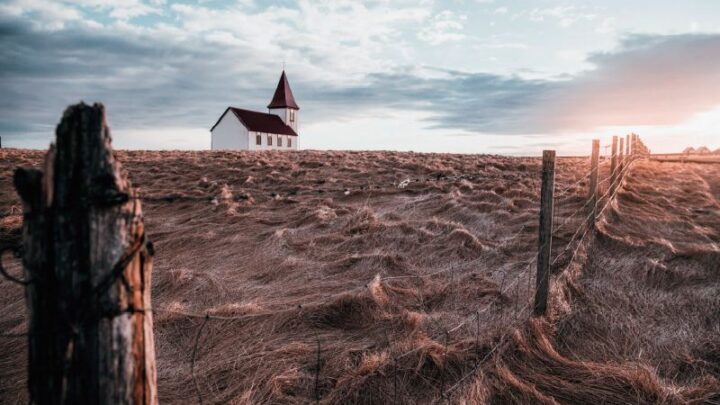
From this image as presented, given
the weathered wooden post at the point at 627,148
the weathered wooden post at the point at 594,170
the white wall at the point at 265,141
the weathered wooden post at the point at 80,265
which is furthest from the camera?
the white wall at the point at 265,141

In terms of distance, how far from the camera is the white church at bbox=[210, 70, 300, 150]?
49562 millimetres

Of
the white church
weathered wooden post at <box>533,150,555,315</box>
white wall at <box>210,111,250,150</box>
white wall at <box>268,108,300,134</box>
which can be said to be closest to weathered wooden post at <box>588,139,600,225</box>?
weathered wooden post at <box>533,150,555,315</box>

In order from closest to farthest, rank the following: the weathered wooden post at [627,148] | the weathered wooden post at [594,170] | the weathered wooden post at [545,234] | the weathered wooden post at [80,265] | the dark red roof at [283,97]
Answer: the weathered wooden post at [80,265], the weathered wooden post at [545,234], the weathered wooden post at [594,170], the weathered wooden post at [627,148], the dark red roof at [283,97]

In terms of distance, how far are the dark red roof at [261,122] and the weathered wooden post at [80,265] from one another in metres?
48.6

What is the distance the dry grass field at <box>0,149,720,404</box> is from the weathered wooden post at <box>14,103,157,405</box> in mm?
983

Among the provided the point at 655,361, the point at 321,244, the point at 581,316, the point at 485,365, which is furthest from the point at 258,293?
the point at 655,361

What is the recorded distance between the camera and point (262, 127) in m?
51.4

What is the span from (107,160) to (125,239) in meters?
0.30

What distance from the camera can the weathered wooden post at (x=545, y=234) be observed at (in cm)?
512

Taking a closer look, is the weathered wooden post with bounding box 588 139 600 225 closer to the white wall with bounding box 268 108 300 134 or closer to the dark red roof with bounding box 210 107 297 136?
the dark red roof with bounding box 210 107 297 136

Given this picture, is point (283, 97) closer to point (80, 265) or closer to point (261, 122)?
point (261, 122)

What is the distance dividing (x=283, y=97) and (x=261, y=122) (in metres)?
7.26

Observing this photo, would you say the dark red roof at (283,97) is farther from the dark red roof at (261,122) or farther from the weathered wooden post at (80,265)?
the weathered wooden post at (80,265)

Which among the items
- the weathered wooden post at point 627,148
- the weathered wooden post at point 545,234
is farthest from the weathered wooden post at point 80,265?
the weathered wooden post at point 627,148
